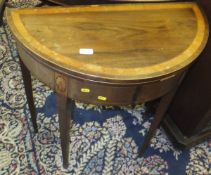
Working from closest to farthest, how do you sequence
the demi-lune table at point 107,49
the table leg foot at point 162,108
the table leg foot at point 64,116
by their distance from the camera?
the demi-lune table at point 107,49 → the table leg foot at point 64,116 → the table leg foot at point 162,108

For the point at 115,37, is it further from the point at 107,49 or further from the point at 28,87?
the point at 28,87

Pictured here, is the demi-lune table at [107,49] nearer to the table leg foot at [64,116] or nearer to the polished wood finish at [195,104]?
the table leg foot at [64,116]

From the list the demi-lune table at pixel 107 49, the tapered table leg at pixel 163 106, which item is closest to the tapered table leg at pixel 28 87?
the demi-lune table at pixel 107 49

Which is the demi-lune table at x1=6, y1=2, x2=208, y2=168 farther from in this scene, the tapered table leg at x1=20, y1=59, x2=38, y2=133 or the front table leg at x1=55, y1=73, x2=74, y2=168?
the tapered table leg at x1=20, y1=59, x2=38, y2=133

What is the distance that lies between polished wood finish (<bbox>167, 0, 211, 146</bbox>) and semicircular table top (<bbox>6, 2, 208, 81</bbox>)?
0.51 feet

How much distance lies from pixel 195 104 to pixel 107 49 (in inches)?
21.0

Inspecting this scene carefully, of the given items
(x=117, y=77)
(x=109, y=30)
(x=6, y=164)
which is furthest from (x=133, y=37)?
(x=6, y=164)

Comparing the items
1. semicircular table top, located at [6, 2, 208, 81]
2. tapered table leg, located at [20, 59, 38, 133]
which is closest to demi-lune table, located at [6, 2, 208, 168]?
semicircular table top, located at [6, 2, 208, 81]

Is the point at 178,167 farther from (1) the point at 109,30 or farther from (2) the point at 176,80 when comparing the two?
(1) the point at 109,30

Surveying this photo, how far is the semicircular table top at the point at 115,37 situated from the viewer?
76 cm

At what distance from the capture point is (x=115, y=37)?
2.75 feet

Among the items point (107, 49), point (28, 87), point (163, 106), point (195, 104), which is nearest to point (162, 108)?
point (163, 106)

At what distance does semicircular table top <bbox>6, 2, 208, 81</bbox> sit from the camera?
2.48ft

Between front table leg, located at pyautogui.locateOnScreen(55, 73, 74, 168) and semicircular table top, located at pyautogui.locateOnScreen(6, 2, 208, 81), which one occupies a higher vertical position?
semicircular table top, located at pyautogui.locateOnScreen(6, 2, 208, 81)
